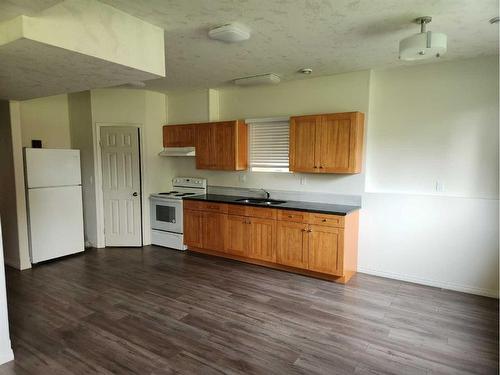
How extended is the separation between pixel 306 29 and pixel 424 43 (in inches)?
36.2

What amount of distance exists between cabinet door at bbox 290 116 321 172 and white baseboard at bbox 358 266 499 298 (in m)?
1.48

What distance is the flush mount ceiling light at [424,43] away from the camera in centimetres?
234

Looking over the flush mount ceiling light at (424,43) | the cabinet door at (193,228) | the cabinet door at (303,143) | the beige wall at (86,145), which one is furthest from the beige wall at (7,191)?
the flush mount ceiling light at (424,43)

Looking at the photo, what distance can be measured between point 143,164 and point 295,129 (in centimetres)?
262

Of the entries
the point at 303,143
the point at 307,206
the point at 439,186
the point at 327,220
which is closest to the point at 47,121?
the point at 303,143

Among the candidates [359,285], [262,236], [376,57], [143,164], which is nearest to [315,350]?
[359,285]

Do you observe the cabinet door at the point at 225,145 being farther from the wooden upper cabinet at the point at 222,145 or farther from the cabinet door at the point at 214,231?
the cabinet door at the point at 214,231

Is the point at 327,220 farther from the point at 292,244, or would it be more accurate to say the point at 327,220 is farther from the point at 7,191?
the point at 7,191

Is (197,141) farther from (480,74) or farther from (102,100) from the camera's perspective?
(480,74)

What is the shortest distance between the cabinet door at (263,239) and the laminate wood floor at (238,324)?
0.23 m

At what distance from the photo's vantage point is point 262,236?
13.7 ft

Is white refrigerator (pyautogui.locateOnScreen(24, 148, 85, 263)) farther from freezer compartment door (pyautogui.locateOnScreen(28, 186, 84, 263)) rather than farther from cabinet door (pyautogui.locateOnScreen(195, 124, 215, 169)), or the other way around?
cabinet door (pyautogui.locateOnScreen(195, 124, 215, 169))

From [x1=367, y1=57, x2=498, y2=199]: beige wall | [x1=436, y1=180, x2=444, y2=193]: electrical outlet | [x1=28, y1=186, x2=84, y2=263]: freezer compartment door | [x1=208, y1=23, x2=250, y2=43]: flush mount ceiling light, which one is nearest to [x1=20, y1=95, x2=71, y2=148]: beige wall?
[x1=28, y1=186, x2=84, y2=263]: freezer compartment door

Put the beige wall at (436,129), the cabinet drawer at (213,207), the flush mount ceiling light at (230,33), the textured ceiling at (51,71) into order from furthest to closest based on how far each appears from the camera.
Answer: the cabinet drawer at (213,207) < the beige wall at (436,129) < the flush mount ceiling light at (230,33) < the textured ceiling at (51,71)
